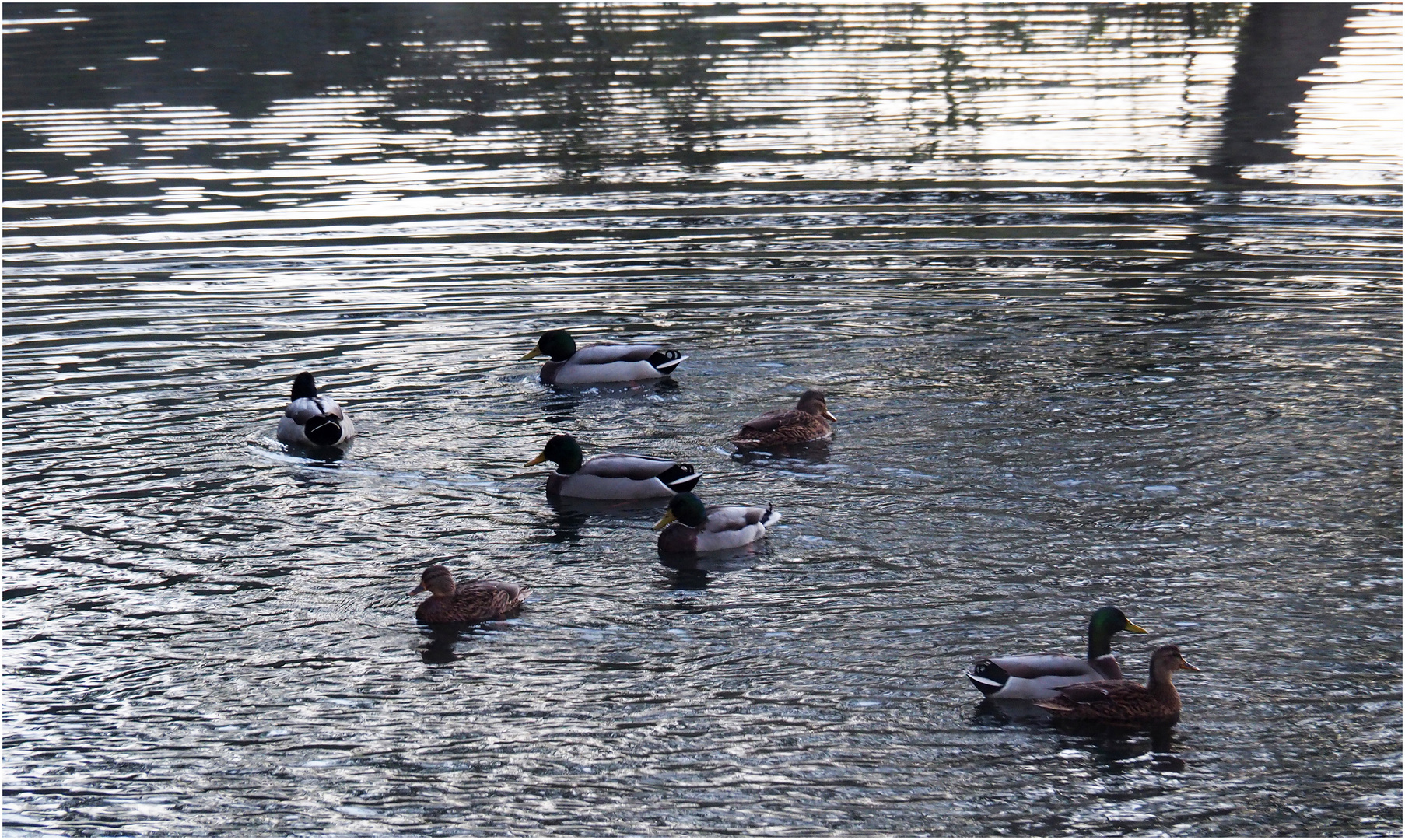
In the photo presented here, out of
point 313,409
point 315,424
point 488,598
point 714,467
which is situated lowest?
point 714,467

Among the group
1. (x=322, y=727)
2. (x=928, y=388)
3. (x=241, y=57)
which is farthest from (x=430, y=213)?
(x=241, y=57)

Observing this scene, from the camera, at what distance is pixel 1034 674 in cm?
954

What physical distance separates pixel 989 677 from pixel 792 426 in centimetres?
454

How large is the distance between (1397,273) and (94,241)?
635 inches

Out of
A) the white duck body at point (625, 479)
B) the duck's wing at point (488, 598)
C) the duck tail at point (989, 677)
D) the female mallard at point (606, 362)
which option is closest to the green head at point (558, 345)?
the female mallard at point (606, 362)

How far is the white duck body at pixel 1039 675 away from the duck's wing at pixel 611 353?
6986 mm

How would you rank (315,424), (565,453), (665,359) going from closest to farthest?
(565,453), (315,424), (665,359)

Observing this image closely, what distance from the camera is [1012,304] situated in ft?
60.0

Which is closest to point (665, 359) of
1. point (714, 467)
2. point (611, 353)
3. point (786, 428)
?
point (611, 353)

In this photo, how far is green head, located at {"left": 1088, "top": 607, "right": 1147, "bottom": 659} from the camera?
9938mm

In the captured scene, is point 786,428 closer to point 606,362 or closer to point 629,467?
point 629,467

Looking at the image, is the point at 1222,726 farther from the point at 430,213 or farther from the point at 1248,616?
the point at 430,213

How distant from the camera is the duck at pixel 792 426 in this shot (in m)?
13.8

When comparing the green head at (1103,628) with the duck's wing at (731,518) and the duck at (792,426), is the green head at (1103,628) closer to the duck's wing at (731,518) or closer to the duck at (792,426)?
the duck's wing at (731,518)
